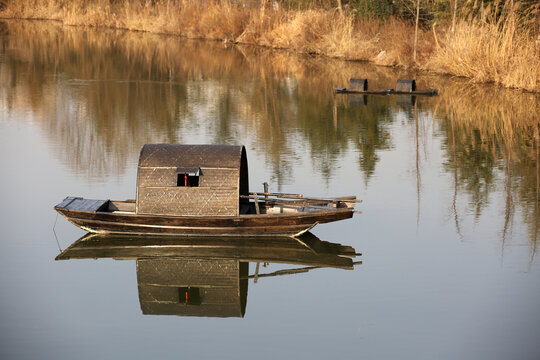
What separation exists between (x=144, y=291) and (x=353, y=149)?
9.93 metres

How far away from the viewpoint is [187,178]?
1377 cm

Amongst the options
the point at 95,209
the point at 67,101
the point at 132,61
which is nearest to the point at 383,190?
the point at 95,209

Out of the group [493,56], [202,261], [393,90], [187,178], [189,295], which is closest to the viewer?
[189,295]

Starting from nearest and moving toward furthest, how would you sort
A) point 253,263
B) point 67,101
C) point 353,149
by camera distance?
point 253,263
point 353,149
point 67,101

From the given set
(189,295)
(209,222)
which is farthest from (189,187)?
(189,295)

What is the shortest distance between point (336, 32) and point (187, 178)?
→ 28.0m

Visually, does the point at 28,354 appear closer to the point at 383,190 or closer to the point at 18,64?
the point at 383,190

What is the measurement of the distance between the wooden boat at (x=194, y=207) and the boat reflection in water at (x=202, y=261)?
192mm

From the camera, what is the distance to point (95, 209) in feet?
45.2

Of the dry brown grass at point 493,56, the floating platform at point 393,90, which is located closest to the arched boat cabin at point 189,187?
the floating platform at point 393,90

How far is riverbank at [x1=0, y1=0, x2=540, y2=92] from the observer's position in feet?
100

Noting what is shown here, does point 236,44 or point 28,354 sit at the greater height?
point 236,44

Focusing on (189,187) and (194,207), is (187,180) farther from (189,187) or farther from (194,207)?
(194,207)

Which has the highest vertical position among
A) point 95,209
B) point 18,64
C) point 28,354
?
point 18,64
